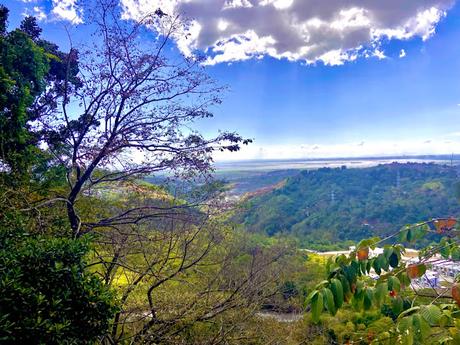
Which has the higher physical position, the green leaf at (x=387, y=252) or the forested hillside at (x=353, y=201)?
the green leaf at (x=387, y=252)

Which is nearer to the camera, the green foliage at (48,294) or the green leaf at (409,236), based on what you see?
the green leaf at (409,236)

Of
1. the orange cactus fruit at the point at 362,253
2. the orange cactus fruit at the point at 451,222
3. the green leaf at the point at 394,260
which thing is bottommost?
the green leaf at the point at 394,260

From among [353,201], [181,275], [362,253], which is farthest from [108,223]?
[353,201]

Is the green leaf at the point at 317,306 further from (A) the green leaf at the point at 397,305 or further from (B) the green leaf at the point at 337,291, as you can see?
(A) the green leaf at the point at 397,305

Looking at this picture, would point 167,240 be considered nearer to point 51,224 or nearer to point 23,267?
point 51,224

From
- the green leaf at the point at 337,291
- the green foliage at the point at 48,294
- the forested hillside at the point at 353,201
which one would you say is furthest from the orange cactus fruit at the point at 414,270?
the forested hillside at the point at 353,201

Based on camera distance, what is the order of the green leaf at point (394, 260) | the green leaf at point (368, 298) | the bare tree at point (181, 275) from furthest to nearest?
the bare tree at point (181, 275) < the green leaf at point (394, 260) < the green leaf at point (368, 298)

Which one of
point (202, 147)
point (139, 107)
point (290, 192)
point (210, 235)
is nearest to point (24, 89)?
point (139, 107)

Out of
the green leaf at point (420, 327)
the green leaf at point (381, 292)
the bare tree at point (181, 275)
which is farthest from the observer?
the bare tree at point (181, 275)
